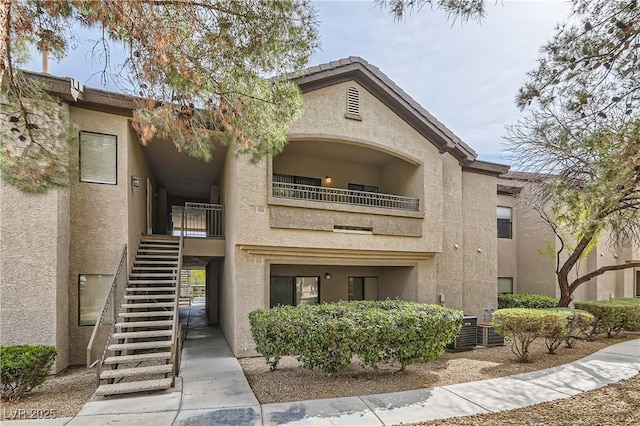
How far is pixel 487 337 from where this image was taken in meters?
11.2

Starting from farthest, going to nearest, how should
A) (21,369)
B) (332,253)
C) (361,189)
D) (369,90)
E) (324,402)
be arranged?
(361,189), (369,90), (332,253), (21,369), (324,402)

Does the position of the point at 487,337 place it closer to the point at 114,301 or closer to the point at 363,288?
the point at 363,288

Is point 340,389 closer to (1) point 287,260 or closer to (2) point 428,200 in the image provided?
(1) point 287,260

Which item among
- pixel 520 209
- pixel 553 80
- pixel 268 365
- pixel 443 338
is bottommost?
pixel 268 365

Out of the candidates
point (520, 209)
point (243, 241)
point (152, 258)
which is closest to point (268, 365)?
point (243, 241)

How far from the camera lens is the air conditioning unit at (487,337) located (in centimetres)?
1113

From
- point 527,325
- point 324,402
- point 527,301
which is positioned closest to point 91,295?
point 324,402

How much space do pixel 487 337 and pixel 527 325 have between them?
2.45 metres

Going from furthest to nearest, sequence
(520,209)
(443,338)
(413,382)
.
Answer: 1. (520,209)
2. (443,338)
3. (413,382)

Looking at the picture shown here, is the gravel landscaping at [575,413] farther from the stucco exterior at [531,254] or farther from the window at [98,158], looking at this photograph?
the stucco exterior at [531,254]

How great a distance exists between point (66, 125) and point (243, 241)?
480 cm

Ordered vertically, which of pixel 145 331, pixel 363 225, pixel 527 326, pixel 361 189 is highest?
pixel 361 189

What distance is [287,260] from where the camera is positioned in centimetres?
1108
